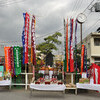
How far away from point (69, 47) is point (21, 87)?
14.2ft

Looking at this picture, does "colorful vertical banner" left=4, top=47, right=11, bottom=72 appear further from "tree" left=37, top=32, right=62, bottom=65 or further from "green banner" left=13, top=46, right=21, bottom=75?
"tree" left=37, top=32, right=62, bottom=65

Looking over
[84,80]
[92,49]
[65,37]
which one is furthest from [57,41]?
[84,80]

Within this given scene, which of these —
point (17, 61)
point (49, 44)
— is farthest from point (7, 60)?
point (49, 44)

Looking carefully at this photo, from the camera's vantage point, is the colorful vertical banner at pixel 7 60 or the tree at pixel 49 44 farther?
the tree at pixel 49 44

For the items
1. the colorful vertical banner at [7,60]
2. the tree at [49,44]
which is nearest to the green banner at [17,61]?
the colorful vertical banner at [7,60]

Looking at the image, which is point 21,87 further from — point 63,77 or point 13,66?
point 63,77

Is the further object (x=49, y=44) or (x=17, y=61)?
(x=49, y=44)

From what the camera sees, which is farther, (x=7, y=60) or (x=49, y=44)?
(x=49, y=44)

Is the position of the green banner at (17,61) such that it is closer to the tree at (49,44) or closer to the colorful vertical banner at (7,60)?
the colorful vertical banner at (7,60)

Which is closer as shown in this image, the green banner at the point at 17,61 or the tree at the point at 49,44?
the green banner at the point at 17,61

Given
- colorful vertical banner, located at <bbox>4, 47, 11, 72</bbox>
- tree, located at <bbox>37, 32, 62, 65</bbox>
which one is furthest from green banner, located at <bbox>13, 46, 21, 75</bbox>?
tree, located at <bbox>37, 32, 62, 65</bbox>

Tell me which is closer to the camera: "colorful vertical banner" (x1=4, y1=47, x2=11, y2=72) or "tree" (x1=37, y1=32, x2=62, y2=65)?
"colorful vertical banner" (x1=4, y1=47, x2=11, y2=72)

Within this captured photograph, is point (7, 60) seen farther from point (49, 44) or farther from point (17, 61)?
point (49, 44)

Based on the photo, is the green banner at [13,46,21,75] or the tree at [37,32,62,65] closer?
the green banner at [13,46,21,75]
